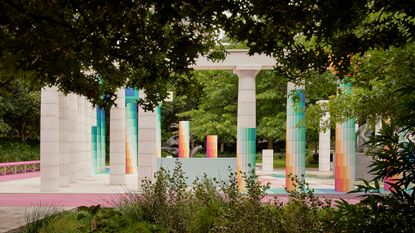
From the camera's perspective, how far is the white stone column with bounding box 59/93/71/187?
2362cm

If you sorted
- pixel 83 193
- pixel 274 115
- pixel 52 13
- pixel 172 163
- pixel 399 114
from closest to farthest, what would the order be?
pixel 399 114, pixel 52 13, pixel 83 193, pixel 172 163, pixel 274 115

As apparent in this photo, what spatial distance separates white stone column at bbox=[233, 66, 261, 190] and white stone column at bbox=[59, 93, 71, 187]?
7.75m

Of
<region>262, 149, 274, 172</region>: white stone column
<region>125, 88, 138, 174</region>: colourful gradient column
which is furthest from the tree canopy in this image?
<region>262, 149, 274, 172</region>: white stone column

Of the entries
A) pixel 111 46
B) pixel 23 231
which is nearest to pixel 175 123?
pixel 23 231

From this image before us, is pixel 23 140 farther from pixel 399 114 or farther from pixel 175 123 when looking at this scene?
pixel 399 114

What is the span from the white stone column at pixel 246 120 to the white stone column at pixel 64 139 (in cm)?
775

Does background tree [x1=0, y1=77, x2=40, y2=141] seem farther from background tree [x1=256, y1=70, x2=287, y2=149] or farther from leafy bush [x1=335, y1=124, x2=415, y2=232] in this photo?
leafy bush [x1=335, y1=124, x2=415, y2=232]

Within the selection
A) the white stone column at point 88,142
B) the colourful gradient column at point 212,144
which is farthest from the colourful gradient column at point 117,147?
the colourful gradient column at point 212,144

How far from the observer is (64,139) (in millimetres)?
23688

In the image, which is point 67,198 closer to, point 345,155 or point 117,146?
point 117,146

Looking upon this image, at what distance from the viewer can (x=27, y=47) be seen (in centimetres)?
393

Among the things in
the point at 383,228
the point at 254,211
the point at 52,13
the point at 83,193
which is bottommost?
the point at 83,193

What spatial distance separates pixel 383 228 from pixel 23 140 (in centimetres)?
4784

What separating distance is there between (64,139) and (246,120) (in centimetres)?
→ 811
